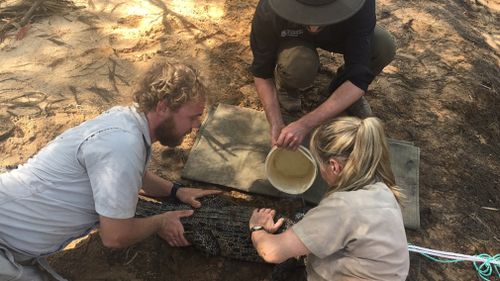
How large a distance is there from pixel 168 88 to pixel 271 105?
0.94 m

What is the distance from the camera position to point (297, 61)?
119 inches

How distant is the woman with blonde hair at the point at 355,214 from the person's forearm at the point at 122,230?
713mm

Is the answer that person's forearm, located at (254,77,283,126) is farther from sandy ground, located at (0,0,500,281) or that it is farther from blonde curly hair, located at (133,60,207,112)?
blonde curly hair, located at (133,60,207,112)

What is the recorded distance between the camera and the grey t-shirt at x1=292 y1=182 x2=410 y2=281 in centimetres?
181

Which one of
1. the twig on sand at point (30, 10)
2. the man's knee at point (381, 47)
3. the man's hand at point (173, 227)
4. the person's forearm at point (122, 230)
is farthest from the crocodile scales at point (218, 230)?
the twig on sand at point (30, 10)

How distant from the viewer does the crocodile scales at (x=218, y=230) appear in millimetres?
2467

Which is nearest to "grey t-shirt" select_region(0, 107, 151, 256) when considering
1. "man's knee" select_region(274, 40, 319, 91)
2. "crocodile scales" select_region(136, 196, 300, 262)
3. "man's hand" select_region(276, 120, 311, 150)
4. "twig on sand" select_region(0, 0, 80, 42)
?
"crocodile scales" select_region(136, 196, 300, 262)

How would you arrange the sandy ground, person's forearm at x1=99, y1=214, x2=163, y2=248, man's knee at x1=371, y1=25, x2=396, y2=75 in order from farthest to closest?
1. man's knee at x1=371, y1=25, x2=396, y2=75
2. the sandy ground
3. person's forearm at x1=99, y1=214, x2=163, y2=248

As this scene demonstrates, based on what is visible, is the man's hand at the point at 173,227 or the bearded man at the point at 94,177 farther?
the man's hand at the point at 173,227

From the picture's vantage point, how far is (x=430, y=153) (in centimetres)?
333

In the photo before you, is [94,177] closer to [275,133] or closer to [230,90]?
[275,133]

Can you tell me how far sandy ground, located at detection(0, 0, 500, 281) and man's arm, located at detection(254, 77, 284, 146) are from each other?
61 centimetres

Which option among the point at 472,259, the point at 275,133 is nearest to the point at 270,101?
the point at 275,133

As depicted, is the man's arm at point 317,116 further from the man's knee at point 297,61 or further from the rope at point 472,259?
the rope at point 472,259
